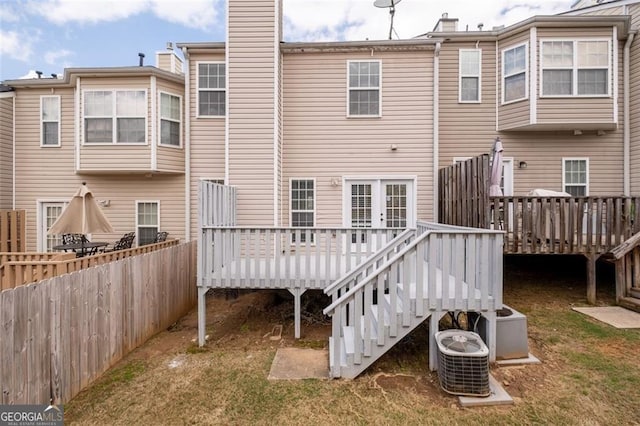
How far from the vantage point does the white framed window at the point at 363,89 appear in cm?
795

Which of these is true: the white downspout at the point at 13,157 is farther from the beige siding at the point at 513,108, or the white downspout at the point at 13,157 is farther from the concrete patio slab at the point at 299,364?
the beige siding at the point at 513,108

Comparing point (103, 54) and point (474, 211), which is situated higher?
point (103, 54)

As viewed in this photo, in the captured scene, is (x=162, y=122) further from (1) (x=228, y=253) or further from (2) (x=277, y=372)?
(2) (x=277, y=372)

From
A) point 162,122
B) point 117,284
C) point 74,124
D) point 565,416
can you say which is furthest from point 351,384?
point 74,124

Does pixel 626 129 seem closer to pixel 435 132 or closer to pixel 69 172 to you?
pixel 435 132

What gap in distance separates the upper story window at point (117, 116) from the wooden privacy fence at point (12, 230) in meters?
2.91

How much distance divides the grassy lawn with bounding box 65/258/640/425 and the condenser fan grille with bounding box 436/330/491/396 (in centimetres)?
15

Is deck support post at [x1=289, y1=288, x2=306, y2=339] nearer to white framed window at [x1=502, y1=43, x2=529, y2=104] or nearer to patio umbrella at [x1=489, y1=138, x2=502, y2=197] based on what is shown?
patio umbrella at [x1=489, y1=138, x2=502, y2=197]

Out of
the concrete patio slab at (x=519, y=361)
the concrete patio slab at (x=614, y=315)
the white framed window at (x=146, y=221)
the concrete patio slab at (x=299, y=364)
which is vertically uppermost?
the white framed window at (x=146, y=221)

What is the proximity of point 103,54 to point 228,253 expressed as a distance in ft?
44.9

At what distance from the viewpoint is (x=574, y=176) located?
836 cm

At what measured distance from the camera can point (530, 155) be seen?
8.38 meters

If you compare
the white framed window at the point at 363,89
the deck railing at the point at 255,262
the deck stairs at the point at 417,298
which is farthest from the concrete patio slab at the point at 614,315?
the white framed window at the point at 363,89

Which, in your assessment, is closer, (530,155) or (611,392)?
(611,392)
